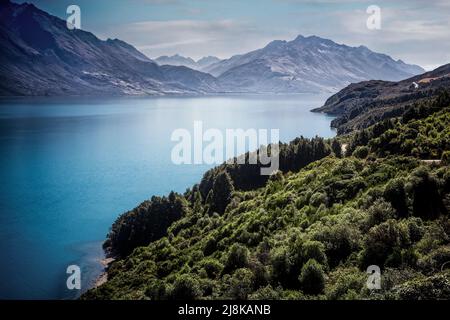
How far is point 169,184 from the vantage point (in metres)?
127

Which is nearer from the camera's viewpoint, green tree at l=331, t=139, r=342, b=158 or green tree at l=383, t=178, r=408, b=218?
green tree at l=383, t=178, r=408, b=218

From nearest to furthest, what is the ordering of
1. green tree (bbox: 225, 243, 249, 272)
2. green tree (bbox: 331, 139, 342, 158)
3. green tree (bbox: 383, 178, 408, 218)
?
1. green tree (bbox: 383, 178, 408, 218)
2. green tree (bbox: 225, 243, 249, 272)
3. green tree (bbox: 331, 139, 342, 158)

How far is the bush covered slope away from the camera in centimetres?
2906

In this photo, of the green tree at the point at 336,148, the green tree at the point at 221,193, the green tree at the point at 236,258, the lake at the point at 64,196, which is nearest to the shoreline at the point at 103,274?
the lake at the point at 64,196

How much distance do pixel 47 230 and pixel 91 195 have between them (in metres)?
25.6

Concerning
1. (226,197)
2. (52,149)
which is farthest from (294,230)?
(52,149)

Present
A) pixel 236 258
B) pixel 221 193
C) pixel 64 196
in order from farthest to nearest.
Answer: pixel 64 196, pixel 221 193, pixel 236 258

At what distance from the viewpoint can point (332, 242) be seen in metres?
36.8

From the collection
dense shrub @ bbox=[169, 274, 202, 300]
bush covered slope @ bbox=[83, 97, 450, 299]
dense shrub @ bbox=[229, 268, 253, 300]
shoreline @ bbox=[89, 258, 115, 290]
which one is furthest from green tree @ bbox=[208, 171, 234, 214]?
dense shrub @ bbox=[229, 268, 253, 300]

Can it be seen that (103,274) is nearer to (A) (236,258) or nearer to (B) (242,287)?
(A) (236,258)

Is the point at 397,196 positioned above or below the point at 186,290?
above

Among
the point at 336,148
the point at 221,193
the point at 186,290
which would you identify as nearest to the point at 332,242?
the point at 186,290

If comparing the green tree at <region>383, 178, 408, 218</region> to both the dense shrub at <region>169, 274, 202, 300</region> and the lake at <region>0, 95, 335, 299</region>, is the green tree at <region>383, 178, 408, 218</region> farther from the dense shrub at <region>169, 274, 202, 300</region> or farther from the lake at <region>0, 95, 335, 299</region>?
the lake at <region>0, 95, 335, 299</region>

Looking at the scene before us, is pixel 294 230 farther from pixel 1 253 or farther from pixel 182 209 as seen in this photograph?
pixel 1 253
